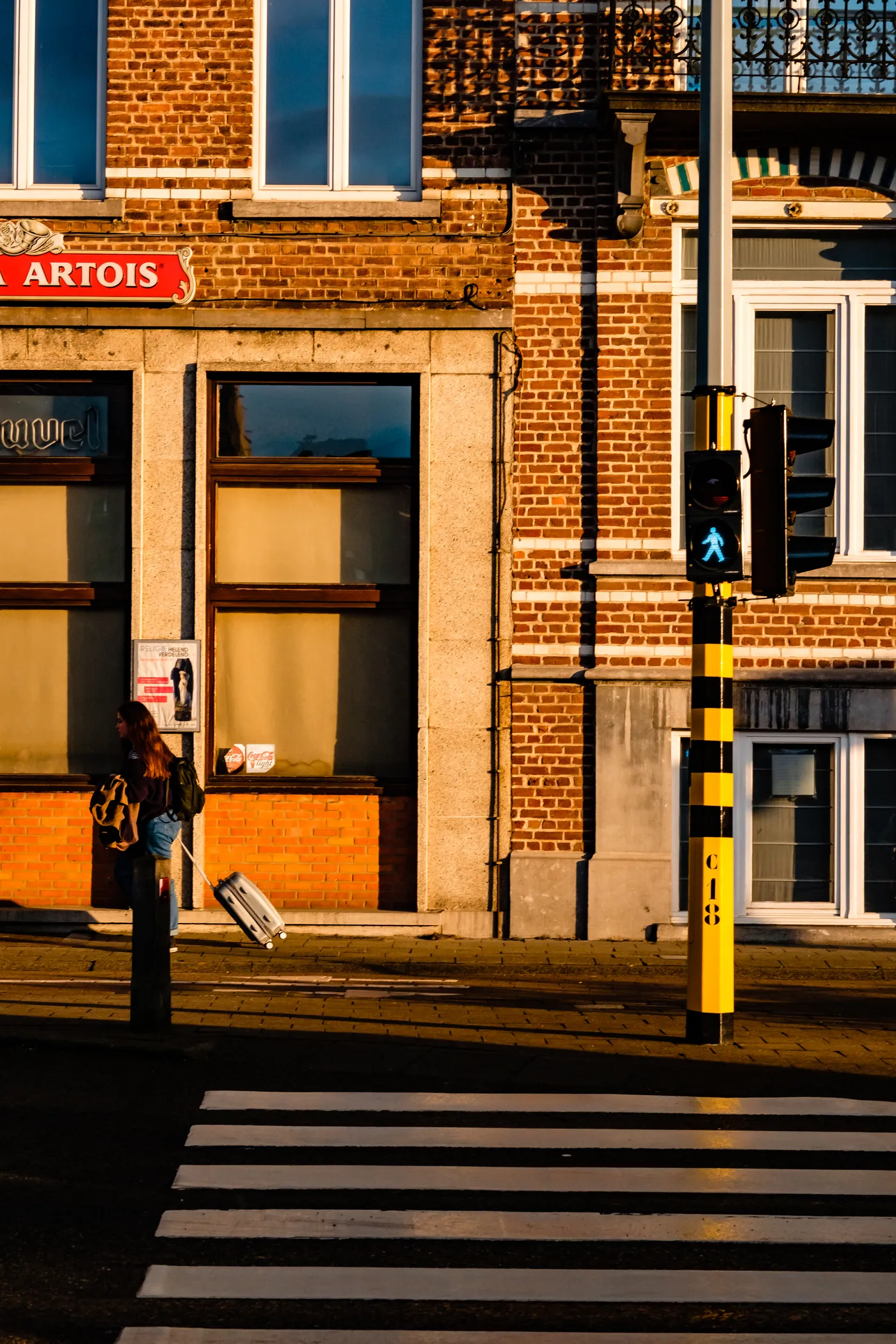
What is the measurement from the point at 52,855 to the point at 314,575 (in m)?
3.30

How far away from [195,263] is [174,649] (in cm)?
332

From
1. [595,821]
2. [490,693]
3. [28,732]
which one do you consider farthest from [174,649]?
[595,821]

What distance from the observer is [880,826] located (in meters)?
13.9

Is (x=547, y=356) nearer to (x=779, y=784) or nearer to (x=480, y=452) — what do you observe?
(x=480, y=452)

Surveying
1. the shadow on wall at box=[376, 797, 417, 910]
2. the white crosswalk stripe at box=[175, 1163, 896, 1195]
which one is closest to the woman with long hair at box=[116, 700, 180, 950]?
the shadow on wall at box=[376, 797, 417, 910]

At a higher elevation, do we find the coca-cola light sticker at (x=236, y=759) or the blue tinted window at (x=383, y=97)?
the blue tinted window at (x=383, y=97)

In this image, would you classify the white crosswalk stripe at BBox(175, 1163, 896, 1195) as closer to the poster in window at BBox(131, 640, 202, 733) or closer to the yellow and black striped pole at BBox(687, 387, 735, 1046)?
the yellow and black striped pole at BBox(687, 387, 735, 1046)

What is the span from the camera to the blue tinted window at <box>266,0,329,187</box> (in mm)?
14188

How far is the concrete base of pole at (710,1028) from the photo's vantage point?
29.0ft

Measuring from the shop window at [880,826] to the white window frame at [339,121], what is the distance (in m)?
6.26

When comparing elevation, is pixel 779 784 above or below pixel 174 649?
below

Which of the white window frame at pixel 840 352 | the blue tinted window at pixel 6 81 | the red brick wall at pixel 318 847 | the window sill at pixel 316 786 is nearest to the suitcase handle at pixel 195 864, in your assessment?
the red brick wall at pixel 318 847

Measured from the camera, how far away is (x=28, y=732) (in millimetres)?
14203

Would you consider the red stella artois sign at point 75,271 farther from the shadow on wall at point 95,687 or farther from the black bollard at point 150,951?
the black bollard at point 150,951
